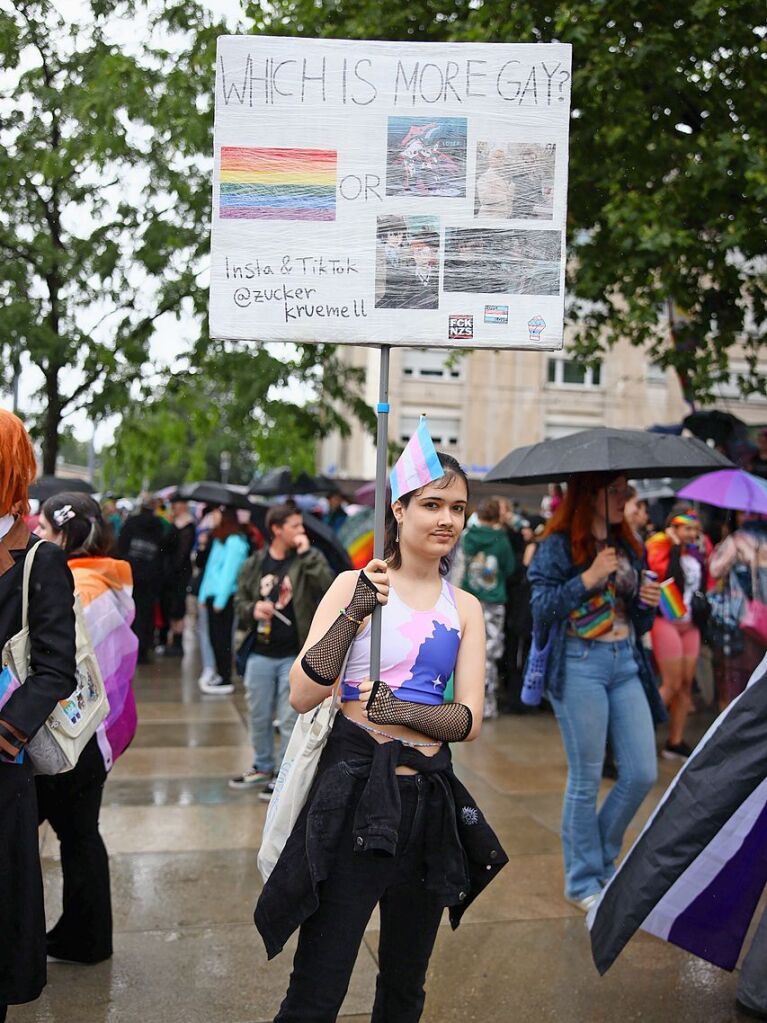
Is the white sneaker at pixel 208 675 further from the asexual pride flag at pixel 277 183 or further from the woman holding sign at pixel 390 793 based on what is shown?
the asexual pride flag at pixel 277 183

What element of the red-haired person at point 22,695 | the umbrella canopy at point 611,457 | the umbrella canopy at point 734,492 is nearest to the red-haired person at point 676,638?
the umbrella canopy at point 734,492

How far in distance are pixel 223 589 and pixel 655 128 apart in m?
5.85

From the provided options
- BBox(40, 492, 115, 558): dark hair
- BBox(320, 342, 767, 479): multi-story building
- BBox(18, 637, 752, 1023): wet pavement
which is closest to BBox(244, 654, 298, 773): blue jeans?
BBox(18, 637, 752, 1023): wet pavement

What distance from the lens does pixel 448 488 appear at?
117 inches

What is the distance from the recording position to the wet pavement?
3762 millimetres

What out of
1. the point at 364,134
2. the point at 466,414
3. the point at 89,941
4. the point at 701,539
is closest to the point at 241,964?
the point at 89,941

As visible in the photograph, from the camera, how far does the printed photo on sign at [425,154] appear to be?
304cm

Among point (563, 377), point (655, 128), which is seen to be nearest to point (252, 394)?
point (655, 128)

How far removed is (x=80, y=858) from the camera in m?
3.98

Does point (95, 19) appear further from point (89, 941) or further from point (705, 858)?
point (705, 858)

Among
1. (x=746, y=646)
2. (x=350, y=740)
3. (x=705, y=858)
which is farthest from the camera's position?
(x=746, y=646)

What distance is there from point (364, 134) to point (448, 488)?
3.33 ft

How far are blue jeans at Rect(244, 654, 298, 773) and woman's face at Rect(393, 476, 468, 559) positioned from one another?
3792 mm

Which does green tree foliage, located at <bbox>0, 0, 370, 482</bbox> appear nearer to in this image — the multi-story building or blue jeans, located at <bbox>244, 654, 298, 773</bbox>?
blue jeans, located at <bbox>244, 654, 298, 773</bbox>
